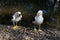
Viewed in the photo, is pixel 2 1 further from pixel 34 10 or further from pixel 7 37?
pixel 7 37

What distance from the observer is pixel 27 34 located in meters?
8.11

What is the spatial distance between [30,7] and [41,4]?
1185mm

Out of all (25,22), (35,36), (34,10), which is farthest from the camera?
(34,10)

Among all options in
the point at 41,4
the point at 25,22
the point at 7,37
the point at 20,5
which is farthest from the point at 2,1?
the point at 7,37

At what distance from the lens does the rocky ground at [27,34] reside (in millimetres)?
7598

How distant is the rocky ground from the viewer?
299 inches

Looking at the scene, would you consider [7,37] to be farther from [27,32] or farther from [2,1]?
[2,1]

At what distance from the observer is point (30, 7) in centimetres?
1246

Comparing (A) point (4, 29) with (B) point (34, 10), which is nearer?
(A) point (4, 29)

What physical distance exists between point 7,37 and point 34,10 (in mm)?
4621

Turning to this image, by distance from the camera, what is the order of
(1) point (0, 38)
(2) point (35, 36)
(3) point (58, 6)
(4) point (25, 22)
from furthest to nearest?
1. (3) point (58, 6)
2. (4) point (25, 22)
3. (2) point (35, 36)
4. (1) point (0, 38)

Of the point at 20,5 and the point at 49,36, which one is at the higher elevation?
the point at 20,5

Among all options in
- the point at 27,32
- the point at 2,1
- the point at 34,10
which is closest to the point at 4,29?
the point at 27,32

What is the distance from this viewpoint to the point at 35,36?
805 cm
